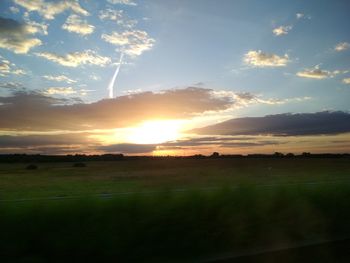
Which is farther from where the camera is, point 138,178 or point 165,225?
point 138,178

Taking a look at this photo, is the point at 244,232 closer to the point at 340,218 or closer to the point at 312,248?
the point at 312,248

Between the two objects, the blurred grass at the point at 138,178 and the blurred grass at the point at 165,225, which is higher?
the blurred grass at the point at 165,225

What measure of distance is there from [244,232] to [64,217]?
2.68 m

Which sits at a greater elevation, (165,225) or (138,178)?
(165,225)

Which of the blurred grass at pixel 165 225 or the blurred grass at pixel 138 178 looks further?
the blurred grass at pixel 138 178

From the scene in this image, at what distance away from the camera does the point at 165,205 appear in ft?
22.9

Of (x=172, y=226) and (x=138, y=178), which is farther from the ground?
(x=172, y=226)

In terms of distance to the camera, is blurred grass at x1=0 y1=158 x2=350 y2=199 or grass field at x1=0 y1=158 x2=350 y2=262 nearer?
grass field at x1=0 y1=158 x2=350 y2=262

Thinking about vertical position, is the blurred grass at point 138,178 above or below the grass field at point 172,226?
below

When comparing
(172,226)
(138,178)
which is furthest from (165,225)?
(138,178)

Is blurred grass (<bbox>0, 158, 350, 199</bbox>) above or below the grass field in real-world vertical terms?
below

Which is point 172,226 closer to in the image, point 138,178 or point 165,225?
point 165,225

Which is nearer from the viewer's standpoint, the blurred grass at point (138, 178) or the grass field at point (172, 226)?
the grass field at point (172, 226)

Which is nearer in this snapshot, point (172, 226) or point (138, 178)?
point (172, 226)
